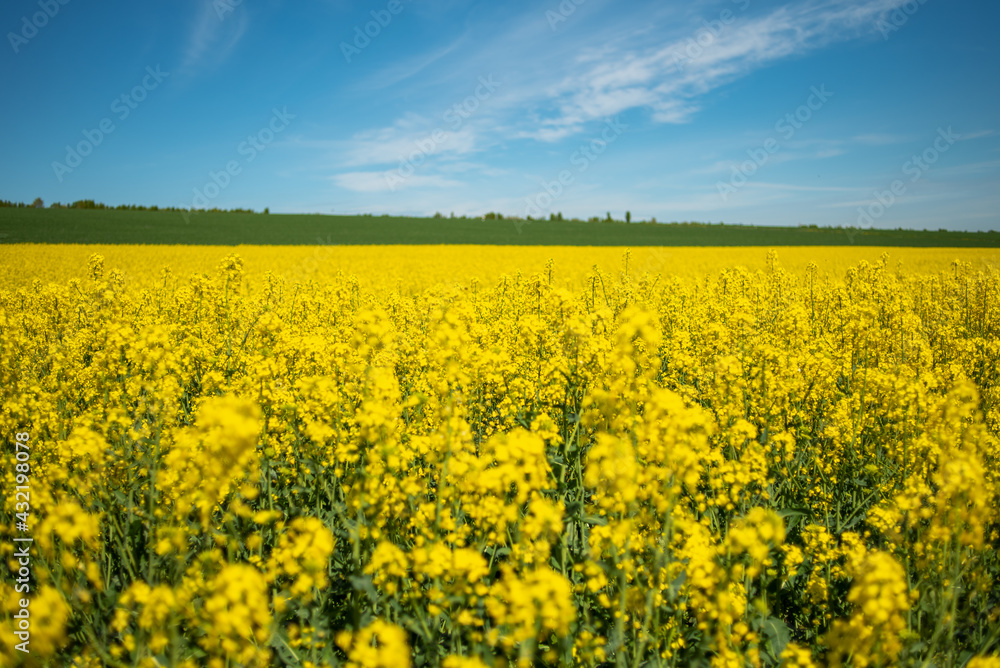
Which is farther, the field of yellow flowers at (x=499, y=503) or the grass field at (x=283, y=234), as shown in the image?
the grass field at (x=283, y=234)

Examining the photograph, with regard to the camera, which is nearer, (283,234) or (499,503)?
(499,503)

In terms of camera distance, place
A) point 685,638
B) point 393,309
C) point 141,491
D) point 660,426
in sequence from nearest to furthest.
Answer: point 660,426 < point 685,638 < point 141,491 < point 393,309

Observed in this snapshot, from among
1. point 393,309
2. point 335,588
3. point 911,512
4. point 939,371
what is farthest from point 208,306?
point 939,371

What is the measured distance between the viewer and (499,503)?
7.62 feet

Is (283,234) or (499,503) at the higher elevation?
(283,234)

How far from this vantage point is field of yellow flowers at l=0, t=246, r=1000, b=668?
6.93ft

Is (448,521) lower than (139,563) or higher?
higher

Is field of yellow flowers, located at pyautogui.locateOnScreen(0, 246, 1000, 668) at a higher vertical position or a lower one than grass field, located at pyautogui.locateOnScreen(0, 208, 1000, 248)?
lower

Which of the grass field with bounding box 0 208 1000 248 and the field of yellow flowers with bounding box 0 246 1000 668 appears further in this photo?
the grass field with bounding box 0 208 1000 248

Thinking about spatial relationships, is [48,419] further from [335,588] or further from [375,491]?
[375,491]

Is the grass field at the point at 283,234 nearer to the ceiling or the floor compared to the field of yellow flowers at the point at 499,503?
nearer to the ceiling

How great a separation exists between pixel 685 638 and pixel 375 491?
201 cm

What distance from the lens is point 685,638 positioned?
2711mm

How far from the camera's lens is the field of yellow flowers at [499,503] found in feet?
6.93
